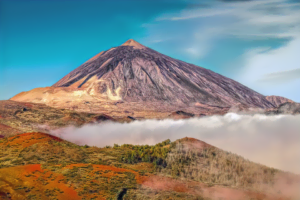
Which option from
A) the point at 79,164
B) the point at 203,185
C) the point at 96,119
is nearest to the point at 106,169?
the point at 79,164

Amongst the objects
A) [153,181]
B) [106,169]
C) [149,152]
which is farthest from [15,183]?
[149,152]

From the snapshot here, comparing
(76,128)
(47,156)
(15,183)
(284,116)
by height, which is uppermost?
(284,116)

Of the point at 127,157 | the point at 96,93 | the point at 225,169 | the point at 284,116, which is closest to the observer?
the point at 127,157

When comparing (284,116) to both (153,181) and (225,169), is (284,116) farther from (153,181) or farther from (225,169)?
(153,181)

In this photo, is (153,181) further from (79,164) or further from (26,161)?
(26,161)

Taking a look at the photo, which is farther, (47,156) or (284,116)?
(284,116)

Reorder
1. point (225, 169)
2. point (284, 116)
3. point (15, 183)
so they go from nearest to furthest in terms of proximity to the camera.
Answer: point (15, 183) → point (225, 169) → point (284, 116)

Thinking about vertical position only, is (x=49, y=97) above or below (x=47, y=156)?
above
